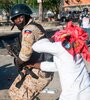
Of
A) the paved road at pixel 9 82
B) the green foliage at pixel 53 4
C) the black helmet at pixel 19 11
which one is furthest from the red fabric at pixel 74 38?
the green foliage at pixel 53 4

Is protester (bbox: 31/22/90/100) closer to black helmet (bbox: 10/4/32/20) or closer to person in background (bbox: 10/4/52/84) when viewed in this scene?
person in background (bbox: 10/4/52/84)

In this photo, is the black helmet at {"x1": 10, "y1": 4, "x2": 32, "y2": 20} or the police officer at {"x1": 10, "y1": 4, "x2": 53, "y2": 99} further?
the black helmet at {"x1": 10, "y1": 4, "x2": 32, "y2": 20}

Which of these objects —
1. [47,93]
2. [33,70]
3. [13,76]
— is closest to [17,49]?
[33,70]

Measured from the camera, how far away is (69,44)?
4137 millimetres

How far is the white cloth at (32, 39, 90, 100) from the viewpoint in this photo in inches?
162

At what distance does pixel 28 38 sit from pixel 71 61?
1334 millimetres

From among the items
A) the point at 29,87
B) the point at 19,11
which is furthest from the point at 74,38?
the point at 29,87

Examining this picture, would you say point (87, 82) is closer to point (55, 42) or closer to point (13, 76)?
point (55, 42)

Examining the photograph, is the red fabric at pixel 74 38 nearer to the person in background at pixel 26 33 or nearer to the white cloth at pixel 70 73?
the white cloth at pixel 70 73

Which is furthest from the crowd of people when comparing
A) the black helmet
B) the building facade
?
the building facade

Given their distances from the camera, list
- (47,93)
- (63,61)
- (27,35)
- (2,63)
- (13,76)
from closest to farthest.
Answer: (63,61)
(27,35)
(47,93)
(13,76)
(2,63)

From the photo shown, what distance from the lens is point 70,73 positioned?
163 inches

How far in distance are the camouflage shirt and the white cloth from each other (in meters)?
1.19

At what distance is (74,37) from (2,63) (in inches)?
363
